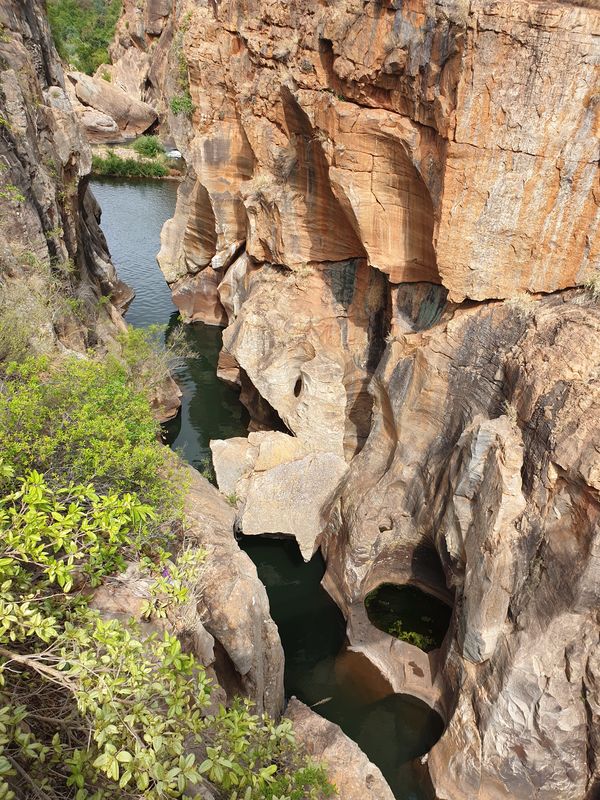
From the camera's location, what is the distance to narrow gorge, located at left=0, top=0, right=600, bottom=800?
720cm

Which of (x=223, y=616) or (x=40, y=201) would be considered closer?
(x=223, y=616)

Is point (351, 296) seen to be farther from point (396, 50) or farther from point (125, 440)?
point (125, 440)

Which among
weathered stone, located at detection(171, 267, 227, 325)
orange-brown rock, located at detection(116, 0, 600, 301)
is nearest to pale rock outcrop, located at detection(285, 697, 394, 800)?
orange-brown rock, located at detection(116, 0, 600, 301)

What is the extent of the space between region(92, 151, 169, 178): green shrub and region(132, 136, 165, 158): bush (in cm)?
127

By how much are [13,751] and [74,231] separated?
1450cm

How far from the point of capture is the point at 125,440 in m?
6.53

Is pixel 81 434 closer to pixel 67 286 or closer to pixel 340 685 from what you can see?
pixel 340 685

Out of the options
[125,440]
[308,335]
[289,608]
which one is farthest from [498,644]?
[308,335]

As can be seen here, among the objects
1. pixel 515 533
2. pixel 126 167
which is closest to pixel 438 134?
pixel 515 533

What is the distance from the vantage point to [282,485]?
12.3 m

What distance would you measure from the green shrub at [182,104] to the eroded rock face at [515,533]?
1476 cm

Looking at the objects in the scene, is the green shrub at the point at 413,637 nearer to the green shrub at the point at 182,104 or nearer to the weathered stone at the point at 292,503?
the weathered stone at the point at 292,503

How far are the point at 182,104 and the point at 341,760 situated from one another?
20.9 m

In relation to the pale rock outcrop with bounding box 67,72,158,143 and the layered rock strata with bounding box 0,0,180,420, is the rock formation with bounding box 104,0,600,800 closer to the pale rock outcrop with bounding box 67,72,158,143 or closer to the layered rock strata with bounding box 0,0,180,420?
the layered rock strata with bounding box 0,0,180,420
